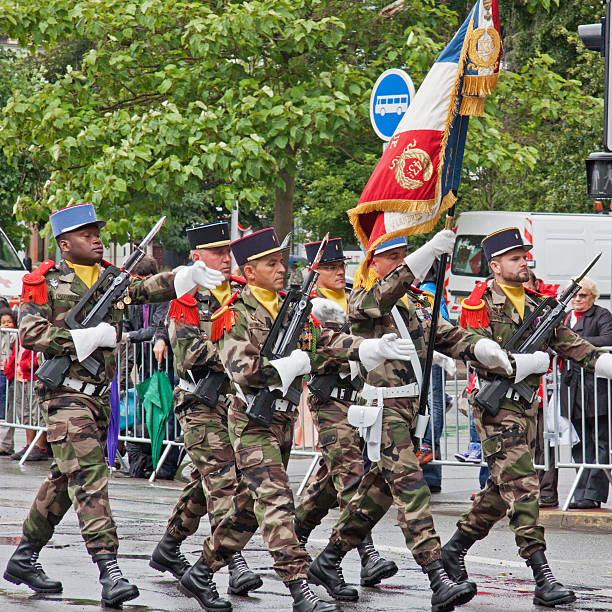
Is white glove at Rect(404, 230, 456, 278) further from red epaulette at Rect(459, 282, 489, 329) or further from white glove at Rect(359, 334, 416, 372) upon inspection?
red epaulette at Rect(459, 282, 489, 329)

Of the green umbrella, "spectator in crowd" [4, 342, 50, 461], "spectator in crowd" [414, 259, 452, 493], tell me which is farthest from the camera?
"spectator in crowd" [4, 342, 50, 461]

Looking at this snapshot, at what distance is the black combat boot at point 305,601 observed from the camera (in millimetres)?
6031

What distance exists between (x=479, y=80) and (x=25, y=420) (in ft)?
23.1

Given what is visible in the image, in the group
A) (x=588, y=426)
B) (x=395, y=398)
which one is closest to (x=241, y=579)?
(x=395, y=398)

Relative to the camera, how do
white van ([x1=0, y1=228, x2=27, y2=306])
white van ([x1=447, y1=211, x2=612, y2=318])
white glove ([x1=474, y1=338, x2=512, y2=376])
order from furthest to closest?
1. white van ([x1=447, y1=211, x2=612, y2=318])
2. white van ([x1=0, y1=228, x2=27, y2=306])
3. white glove ([x1=474, y1=338, x2=512, y2=376])

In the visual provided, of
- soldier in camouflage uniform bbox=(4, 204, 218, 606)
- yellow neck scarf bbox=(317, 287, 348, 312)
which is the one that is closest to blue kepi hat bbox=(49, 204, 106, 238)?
soldier in camouflage uniform bbox=(4, 204, 218, 606)

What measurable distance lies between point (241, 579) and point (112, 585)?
0.85 m

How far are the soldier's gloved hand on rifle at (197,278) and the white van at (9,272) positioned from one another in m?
12.5

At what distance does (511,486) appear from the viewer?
6.90 metres

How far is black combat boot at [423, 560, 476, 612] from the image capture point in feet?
20.5

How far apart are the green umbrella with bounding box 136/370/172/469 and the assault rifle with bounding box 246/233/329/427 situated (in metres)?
4.92

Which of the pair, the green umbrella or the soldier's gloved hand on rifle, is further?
the green umbrella

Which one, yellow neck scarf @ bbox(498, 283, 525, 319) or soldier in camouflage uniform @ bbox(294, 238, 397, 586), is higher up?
yellow neck scarf @ bbox(498, 283, 525, 319)

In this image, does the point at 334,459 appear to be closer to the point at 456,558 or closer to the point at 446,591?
the point at 456,558
